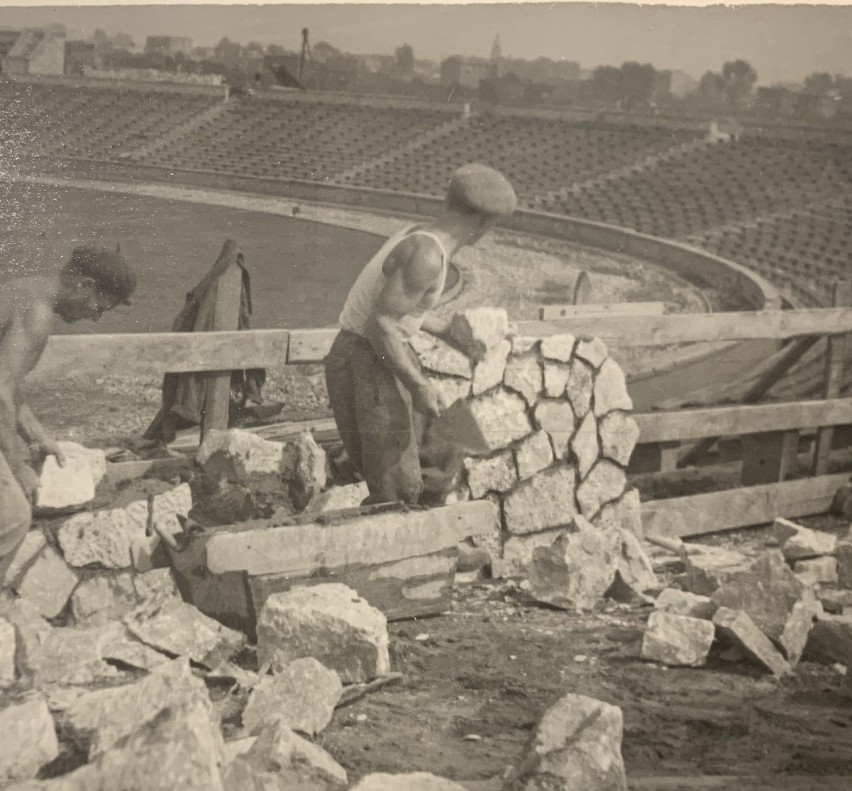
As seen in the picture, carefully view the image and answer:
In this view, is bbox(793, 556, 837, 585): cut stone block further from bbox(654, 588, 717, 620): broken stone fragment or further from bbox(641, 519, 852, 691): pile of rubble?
bbox(654, 588, 717, 620): broken stone fragment

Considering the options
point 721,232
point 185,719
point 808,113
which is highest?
point 808,113

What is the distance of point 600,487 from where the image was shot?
4492 mm

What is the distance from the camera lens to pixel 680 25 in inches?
146

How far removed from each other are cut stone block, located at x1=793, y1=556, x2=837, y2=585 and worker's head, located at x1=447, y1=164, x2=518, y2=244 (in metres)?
1.93

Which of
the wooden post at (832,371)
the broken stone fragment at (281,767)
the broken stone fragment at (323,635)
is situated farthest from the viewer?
the wooden post at (832,371)

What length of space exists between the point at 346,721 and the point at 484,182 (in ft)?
6.16

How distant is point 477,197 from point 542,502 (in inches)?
53.5

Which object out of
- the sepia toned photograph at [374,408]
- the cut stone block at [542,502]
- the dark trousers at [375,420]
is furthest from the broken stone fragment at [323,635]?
the cut stone block at [542,502]

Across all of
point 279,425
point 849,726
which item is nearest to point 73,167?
point 279,425

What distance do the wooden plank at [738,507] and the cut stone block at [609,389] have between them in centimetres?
60

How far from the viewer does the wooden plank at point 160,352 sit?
358 cm

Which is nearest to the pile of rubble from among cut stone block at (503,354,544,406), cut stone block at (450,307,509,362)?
cut stone block at (503,354,544,406)

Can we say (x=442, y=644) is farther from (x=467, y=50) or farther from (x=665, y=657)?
(x=467, y=50)

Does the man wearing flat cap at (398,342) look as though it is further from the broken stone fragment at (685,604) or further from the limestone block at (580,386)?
the broken stone fragment at (685,604)
